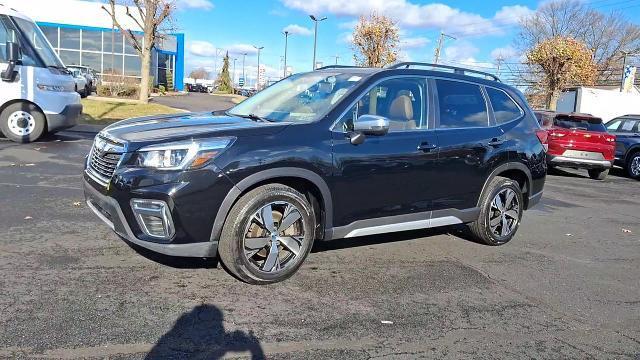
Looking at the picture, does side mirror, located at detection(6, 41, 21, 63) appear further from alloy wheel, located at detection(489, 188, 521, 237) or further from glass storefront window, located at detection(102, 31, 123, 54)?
glass storefront window, located at detection(102, 31, 123, 54)

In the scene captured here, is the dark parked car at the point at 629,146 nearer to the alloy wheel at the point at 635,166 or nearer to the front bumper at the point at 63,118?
the alloy wheel at the point at 635,166

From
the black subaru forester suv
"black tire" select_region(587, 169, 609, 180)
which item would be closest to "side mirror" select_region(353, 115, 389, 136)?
the black subaru forester suv

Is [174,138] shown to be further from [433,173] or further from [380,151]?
[433,173]

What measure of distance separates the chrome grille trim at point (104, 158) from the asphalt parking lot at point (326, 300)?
2.49 feet

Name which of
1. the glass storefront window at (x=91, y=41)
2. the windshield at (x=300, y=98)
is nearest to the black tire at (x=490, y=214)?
the windshield at (x=300, y=98)

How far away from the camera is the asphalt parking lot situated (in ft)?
11.1

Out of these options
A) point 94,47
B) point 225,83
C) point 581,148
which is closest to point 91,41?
point 94,47

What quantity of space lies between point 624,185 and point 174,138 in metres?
12.0

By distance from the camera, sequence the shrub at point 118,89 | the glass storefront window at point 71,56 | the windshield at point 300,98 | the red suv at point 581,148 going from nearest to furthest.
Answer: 1. the windshield at point 300,98
2. the red suv at point 581,148
3. the shrub at point 118,89
4. the glass storefront window at point 71,56

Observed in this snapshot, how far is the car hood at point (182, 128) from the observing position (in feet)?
13.4

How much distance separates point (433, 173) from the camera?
202 inches

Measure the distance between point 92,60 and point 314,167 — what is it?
42.8 metres

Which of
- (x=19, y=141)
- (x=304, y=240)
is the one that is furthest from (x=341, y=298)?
(x=19, y=141)

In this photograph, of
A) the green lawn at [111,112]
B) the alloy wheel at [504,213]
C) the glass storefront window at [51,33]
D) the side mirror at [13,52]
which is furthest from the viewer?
the glass storefront window at [51,33]
